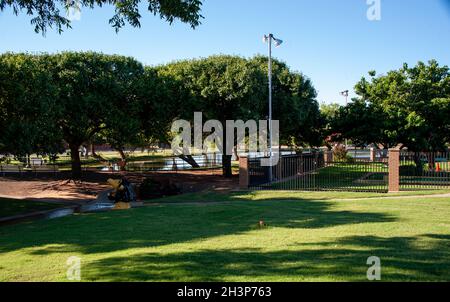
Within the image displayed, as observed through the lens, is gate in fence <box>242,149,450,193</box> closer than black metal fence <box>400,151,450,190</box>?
Yes

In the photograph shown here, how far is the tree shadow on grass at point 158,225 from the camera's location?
8.55 m

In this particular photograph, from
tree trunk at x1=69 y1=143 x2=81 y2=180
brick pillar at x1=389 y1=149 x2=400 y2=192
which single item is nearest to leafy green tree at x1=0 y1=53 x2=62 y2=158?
tree trunk at x1=69 y1=143 x2=81 y2=180

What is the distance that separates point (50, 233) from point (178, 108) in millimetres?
16488

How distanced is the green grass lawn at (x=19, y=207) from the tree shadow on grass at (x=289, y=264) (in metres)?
10.7

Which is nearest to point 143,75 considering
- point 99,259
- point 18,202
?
point 18,202

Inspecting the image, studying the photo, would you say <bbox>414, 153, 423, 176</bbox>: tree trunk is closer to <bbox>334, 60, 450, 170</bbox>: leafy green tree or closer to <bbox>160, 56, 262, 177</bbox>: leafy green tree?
<bbox>334, 60, 450, 170</bbox>: leafy green tree

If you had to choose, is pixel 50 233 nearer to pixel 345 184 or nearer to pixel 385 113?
pixel 345 184

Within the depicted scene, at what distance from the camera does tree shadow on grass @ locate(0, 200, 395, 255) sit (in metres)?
8.55

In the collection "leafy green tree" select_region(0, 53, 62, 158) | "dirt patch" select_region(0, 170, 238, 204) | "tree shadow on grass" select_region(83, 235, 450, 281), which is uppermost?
"leafy green tree" select_region(0, 53, 62, 158)

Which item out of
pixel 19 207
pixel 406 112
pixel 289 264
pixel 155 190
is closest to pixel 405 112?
pixel 406 112

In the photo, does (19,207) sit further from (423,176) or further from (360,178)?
(423,176)

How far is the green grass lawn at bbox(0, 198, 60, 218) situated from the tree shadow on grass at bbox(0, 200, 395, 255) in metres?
3.47

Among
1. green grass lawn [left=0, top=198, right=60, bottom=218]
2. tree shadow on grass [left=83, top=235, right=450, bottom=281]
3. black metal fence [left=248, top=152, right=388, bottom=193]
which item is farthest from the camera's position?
black metal fence [left=248, top=152, right=388, bottom=193]
